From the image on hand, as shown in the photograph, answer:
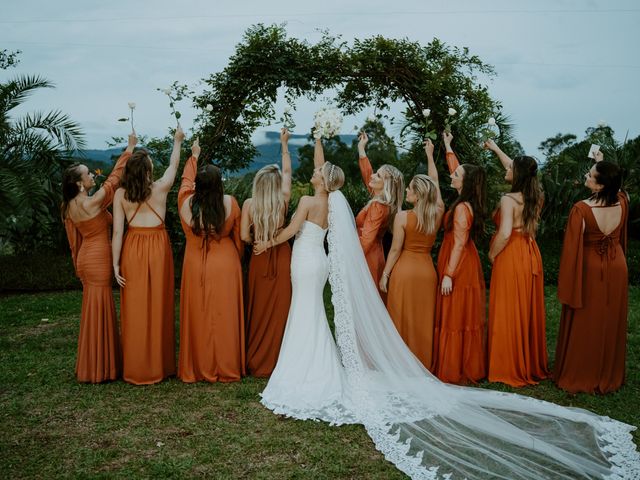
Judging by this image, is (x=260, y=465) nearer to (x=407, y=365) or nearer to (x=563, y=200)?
(x=407, y=365)

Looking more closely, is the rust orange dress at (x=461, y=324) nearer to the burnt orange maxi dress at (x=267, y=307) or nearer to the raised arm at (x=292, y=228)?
the raised arm at (x=292, y=228)

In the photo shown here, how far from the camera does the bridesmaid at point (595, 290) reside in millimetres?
5988

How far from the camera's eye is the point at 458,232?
618 cm

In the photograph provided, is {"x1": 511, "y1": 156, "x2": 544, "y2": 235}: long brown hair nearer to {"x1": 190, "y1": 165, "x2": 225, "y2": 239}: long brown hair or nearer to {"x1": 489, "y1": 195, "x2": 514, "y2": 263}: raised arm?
{"x1": 489, "y1": 195, "x2": 514, "y2": 263}: raised arm

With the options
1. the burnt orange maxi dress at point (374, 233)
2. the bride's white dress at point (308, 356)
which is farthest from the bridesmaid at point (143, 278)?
the burnt orange maxi dress at point (374, 233)

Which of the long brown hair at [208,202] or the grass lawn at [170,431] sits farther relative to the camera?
the long brown hair at [208,202]

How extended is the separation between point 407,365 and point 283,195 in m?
2.06

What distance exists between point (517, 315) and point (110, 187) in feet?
13.9

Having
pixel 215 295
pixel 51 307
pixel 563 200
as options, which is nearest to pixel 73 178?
pixel 215 295

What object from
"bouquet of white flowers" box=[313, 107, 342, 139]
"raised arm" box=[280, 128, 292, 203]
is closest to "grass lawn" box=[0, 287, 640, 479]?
"raised arm" box=[280, 128, 292, 203]

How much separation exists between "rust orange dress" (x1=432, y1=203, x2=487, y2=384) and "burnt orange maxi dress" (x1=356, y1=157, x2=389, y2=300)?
680mm

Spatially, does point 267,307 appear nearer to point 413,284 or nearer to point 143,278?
point 143,278

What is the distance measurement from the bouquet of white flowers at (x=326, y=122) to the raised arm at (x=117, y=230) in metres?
2.05

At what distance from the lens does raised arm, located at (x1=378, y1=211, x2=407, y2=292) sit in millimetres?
6305
